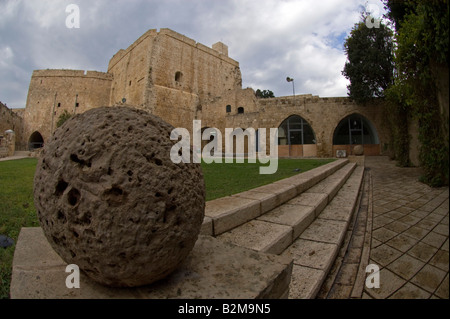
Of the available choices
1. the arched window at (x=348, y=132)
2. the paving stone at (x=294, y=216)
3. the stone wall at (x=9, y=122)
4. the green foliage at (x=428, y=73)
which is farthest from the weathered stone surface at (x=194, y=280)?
the stone wall at (x=9, y=122)

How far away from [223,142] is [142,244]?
22.3 meters

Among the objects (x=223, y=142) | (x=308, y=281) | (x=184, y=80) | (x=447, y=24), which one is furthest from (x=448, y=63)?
(x=184, y=80)

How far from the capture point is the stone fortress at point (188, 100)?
17.5 meters

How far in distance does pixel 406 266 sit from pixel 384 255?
0.08 meters

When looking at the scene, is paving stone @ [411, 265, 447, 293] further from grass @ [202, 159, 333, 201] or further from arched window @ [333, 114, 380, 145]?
arched window @ [333, 114, 380, 145]

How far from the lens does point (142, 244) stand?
1.09 meters

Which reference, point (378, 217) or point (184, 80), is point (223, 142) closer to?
point (184, 80)

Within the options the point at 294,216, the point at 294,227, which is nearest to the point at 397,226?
the point at 294,227

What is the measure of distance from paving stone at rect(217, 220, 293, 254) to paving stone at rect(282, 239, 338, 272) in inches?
4.1

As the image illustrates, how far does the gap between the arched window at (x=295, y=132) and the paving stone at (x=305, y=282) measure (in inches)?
693

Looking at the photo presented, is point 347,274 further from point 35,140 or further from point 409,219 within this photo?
point 35,140

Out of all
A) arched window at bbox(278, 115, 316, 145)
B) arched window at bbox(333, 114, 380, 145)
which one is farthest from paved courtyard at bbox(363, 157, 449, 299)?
arched window at bbox(278, 115, 316, 145)

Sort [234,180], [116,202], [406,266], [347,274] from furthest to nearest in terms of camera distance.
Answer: [234,180]
[347,274]
[116,202]
[406,266]

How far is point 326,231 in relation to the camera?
2.50 meters
